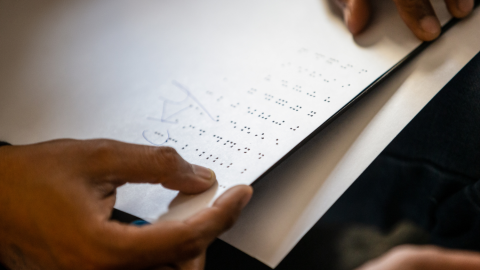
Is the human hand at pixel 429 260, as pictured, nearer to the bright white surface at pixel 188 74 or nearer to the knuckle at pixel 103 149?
the bright white surface at pixel 188 74

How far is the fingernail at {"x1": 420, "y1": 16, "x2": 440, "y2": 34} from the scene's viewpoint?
1.65 feet

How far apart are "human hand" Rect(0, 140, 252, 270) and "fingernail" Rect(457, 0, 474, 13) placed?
0.45 meters

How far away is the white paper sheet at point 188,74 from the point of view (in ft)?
1.43

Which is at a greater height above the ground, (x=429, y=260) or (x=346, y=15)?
(x=346, y=15)

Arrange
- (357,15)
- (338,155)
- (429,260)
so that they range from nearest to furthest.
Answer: (429,260)
(338,155)
(357,15)

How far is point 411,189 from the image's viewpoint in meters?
0.53

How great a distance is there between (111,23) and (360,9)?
488mm

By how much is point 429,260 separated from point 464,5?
1.38ft

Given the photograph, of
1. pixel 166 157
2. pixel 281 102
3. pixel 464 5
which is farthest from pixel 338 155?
pixel 464 5

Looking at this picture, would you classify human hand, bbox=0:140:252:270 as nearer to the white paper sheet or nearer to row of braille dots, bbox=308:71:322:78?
the white paper sheet

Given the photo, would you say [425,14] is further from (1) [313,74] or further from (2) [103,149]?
(2) [103,149]

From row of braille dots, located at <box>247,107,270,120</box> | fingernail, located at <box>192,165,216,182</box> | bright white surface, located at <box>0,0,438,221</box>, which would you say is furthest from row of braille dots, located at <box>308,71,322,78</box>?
fingernail, located at <box>192,165,216,182</box>

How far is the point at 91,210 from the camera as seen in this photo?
1.02 feet

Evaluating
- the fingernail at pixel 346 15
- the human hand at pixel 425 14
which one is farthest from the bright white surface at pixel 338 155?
the fingernail at pixel 346 15
